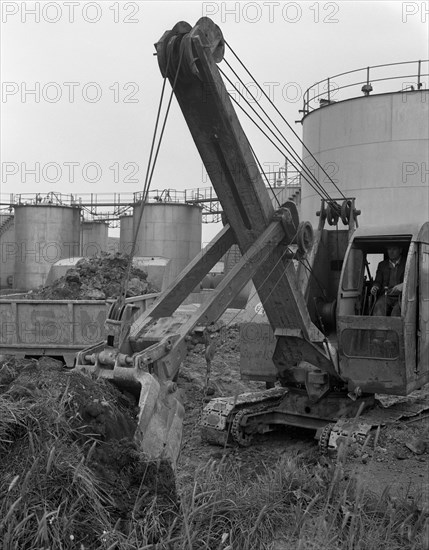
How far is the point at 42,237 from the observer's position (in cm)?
2452

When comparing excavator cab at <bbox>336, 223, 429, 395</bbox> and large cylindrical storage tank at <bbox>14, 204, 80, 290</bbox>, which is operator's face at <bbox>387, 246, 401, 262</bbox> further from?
large cylindrical storage tank at <bbox>14, 204, 80, 290</bbox>

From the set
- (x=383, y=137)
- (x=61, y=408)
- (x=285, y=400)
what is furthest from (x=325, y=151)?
(x=61, y=408)

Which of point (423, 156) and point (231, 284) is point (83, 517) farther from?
point (423, 156)

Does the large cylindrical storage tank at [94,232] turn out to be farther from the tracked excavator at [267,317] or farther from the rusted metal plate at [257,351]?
the rusted metal plate at [257,351]

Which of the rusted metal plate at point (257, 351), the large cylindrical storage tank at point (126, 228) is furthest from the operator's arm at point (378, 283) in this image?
the large cylindrical storage tank at point (126, 228)

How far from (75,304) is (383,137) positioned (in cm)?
868

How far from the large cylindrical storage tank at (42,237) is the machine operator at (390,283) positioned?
18.8 m

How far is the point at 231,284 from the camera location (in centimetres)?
Result: 484

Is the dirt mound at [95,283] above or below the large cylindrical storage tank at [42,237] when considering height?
below

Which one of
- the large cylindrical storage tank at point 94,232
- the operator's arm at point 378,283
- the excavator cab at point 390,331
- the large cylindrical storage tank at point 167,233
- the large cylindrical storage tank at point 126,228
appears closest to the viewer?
the excavator cab at point 390,331

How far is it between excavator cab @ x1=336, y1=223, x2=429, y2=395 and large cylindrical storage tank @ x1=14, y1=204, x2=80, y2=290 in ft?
62.3

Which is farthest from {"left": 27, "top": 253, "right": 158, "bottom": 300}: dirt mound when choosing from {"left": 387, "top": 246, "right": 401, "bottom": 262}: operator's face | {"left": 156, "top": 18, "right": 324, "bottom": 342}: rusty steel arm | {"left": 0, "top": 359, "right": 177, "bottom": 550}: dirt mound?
{"left": 0, "top": 359, "right": 177, "bottom": 550}: dirt mound

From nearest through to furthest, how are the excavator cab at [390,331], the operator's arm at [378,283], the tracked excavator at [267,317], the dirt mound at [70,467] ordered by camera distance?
1. the dirt mound at [70,467]
2. the tracked excavator at [267,317]
3. the excavator cab at [390,331]
4. the operator's arm at [378,283]

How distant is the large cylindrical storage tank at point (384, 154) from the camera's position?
1395cm
